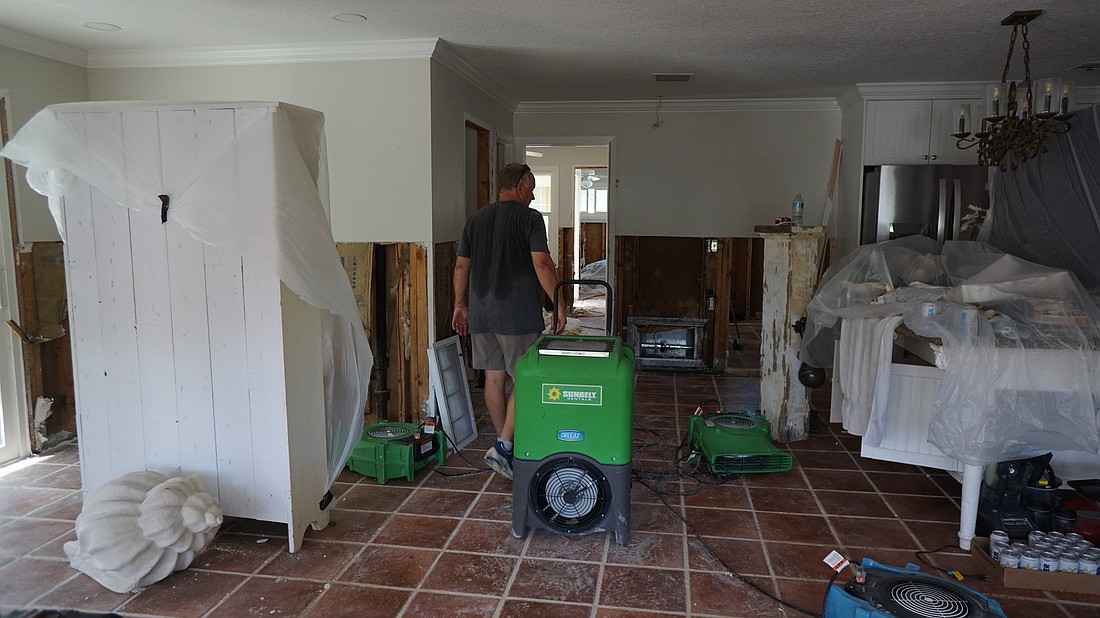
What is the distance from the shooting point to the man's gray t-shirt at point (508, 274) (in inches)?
140

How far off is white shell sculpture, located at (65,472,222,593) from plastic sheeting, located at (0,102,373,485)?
0.84 metres

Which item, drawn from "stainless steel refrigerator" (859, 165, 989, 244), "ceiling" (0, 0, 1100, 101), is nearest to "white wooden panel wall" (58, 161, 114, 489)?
"ceiling" (0, 0, 1100, 101)

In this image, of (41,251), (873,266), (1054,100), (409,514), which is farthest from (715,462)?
(41,251)

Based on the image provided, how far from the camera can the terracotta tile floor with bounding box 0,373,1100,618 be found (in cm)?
239

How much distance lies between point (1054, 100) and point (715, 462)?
2.29 meters

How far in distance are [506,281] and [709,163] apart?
3279mm

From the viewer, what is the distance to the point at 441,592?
246cm

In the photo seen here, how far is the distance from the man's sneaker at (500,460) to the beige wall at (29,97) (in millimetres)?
2894

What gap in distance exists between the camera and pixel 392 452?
3449 mm

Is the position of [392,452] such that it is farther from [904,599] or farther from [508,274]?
[904,599]

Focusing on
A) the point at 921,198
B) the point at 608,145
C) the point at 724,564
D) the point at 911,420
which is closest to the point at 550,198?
the point at 608,145

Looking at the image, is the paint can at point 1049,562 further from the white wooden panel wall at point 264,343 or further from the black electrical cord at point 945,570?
the white wooden panel wall at point 264,343

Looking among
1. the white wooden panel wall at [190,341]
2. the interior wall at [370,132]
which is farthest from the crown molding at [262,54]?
the white wooden panel wall at [190,341]

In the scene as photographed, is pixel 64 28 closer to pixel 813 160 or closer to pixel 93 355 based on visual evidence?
pixel 93 355
